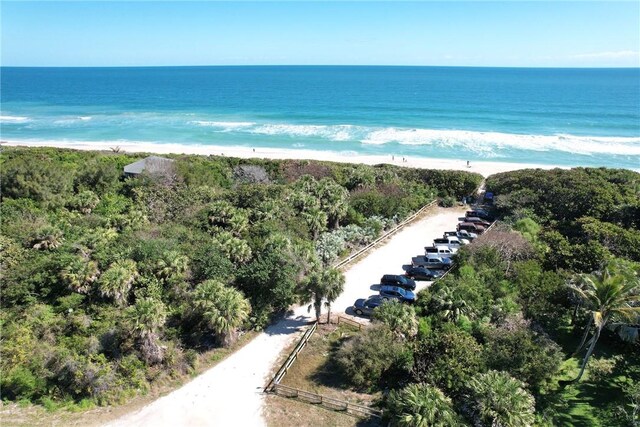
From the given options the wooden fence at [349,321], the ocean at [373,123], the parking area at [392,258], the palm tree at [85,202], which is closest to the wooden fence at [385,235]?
Result: the parking area at [392,258]

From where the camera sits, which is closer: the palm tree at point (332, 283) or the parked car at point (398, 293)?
the palm tree at point (332, 283)

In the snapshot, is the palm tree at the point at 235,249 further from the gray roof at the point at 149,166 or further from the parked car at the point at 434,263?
the gray roof at the point at 149,166

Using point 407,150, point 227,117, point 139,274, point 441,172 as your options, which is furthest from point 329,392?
point 227,117

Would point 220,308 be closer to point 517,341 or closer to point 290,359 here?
point 290,359

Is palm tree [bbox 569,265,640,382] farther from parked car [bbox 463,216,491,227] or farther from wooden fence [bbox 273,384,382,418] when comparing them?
parked car [bbox 463,216,491,227]

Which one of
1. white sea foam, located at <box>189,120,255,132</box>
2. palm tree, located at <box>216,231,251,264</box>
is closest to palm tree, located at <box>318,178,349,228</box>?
palm tree, located at <box>216,231,251,264</box>
